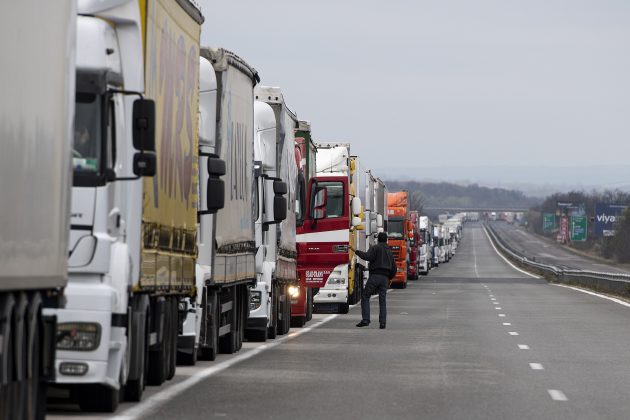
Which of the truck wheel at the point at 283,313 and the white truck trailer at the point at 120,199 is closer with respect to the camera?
the white truck trailer at the point at 120,199

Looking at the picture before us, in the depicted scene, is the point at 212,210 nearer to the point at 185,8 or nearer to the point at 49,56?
the point at 185,8

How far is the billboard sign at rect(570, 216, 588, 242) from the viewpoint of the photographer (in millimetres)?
155125

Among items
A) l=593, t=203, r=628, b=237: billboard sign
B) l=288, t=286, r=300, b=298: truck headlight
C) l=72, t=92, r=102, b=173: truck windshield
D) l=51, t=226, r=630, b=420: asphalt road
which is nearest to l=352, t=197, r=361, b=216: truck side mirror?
l=51, t=226, r=630, b=420: asphalt road

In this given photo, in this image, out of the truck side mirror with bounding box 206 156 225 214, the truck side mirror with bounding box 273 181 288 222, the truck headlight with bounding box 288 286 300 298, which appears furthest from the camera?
the truck headlight with bounding box 288 286 300 298

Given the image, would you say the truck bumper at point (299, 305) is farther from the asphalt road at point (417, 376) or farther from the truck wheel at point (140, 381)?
the truck wheel at point (140, 381)

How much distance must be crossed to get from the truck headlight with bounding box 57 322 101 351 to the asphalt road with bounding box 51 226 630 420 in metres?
1.05

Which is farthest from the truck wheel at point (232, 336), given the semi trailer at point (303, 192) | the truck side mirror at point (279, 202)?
the semi trailer at point (303, 192)

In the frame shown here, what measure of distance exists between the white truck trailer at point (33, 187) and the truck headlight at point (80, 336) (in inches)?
51.6

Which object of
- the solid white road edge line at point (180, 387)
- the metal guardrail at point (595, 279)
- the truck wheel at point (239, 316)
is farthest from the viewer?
the metal guardrail at point (595, 279)

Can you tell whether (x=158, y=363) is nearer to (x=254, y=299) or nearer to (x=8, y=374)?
(x=8, y=374)

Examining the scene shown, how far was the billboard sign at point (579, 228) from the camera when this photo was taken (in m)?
155

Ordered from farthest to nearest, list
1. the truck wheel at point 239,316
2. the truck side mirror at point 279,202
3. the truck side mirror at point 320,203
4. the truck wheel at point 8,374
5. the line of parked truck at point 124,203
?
the truck side mirror at point 320,203 < the truck side mirror at point 279,202 < the truck wheel at point 239,316 < the line of parked truck at point 124,203 < the truck wheel at point 8,374

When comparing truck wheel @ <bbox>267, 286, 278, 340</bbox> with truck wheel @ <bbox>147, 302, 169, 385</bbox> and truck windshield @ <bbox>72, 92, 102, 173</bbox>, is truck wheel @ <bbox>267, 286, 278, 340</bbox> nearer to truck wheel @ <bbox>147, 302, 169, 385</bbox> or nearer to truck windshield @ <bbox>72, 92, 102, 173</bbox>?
truck wheel @ <bbox>147, 302, 169, 385</bbox>

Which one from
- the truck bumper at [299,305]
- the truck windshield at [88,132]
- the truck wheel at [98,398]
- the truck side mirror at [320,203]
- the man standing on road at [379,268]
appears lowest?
the truck wheel at [98,398]
